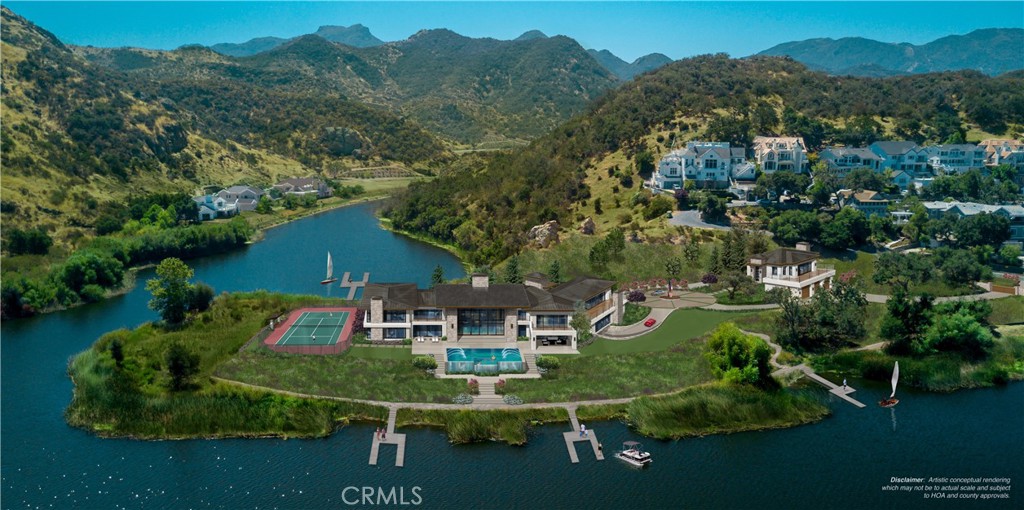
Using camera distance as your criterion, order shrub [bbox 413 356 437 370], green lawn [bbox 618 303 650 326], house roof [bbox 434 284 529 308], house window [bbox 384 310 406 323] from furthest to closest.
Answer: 1. green lawn [bbox 618 303 650 326]
2. house window [bbox 384 310 406 323]
3. house roof [bbox 434 284 529 308]
4. shrub [bbox 413 356 437 370]

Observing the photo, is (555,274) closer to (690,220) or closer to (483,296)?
(483,296)

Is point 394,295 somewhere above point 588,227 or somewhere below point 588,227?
below

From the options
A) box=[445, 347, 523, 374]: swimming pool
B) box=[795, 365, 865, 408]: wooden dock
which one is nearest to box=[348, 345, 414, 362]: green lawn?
box=[445, 347, 523, 374]: swimming pool

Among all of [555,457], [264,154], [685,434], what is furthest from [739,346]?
[264,154]

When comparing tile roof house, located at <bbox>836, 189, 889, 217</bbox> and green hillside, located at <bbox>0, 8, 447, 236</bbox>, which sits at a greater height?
green hillside, located at <bbox>0, 8, 447, 236</bbox>

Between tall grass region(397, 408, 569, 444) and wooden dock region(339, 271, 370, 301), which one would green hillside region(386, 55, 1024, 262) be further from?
tall grass region(397, 408, 569, 444)

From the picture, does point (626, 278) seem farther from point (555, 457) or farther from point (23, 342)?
point (23, 342)

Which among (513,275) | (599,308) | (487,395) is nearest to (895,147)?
(513,275)
